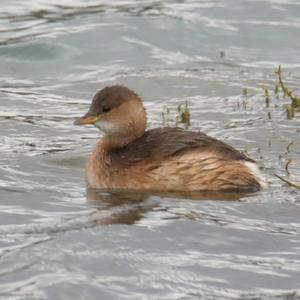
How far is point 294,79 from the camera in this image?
1420 centimetres

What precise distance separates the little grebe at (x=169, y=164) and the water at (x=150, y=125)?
0.56 feet

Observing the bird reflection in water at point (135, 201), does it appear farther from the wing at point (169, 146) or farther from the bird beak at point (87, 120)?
the bird beak at point (87, 120)

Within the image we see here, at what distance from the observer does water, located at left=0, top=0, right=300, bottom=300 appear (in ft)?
26.0

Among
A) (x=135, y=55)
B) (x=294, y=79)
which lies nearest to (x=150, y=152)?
(x=294, y=79)

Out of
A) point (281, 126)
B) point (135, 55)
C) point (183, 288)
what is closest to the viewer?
point (183, 288)

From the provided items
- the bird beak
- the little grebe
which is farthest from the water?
the bird beak

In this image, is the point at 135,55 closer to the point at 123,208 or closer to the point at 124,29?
the point at 124,29

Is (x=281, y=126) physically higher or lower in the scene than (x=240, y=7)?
lower

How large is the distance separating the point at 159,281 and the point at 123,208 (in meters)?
1.89

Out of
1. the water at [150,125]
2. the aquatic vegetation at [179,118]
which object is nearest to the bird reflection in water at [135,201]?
the water at [150,125]

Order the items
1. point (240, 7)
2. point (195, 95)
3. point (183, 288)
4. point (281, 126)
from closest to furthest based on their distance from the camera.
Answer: point (183, 288) → point (281, 126) → point (195, 95) → point (240, 7)

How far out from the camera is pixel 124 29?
16.2 meters

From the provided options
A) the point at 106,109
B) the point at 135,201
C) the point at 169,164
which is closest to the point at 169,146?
the point at 169,164

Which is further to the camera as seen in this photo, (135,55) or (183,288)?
(135,55)
